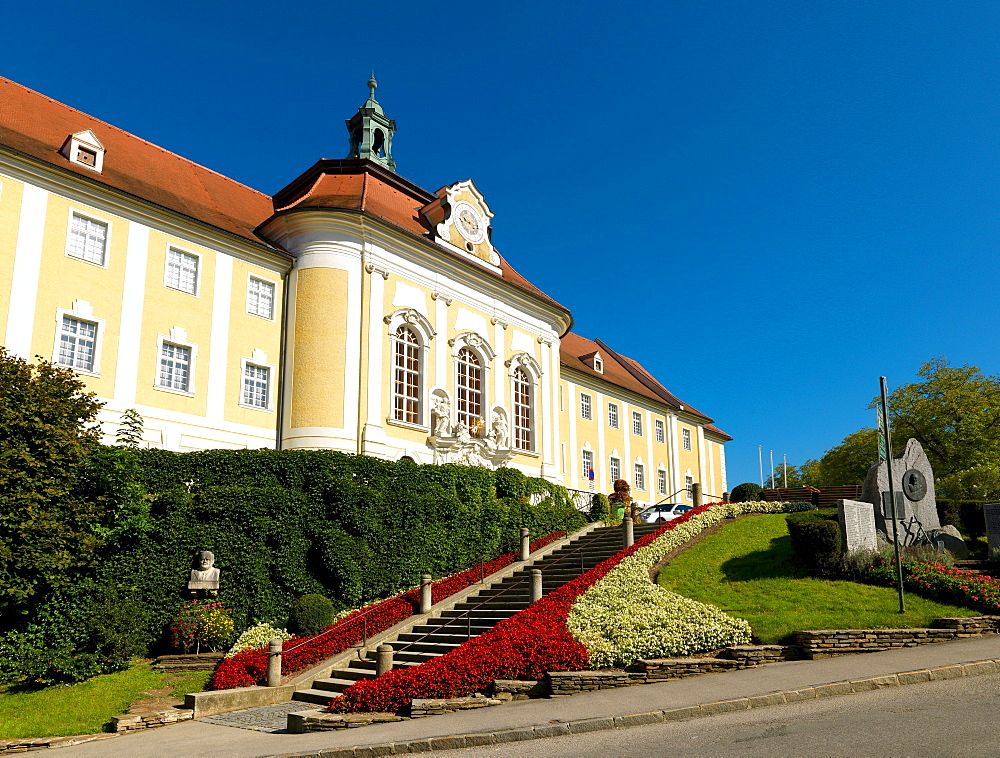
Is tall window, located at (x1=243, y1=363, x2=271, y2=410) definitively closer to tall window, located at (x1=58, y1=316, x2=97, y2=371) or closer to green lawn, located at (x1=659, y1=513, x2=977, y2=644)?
tall window, located at (x1=58, y1=316, x2=97, y2=371)

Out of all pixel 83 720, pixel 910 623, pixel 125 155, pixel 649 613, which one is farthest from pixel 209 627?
pixel 125 155

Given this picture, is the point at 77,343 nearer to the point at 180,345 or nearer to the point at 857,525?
the point at 180,345

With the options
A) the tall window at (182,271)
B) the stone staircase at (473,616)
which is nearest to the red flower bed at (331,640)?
the stone staircase at (473,616)

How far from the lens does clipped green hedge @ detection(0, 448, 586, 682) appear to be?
1778 centimetres

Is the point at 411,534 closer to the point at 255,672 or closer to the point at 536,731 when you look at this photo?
the point at 255,672

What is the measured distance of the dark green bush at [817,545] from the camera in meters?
18.8

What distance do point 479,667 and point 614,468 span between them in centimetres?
3319

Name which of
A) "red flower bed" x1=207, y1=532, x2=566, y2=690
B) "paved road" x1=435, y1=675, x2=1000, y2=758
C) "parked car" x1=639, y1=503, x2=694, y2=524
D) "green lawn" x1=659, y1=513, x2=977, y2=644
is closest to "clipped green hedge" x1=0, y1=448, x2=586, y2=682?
"red flower bed" x1=207, y1=532, x2=566, y2=690

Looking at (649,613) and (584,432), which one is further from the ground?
(584,432)

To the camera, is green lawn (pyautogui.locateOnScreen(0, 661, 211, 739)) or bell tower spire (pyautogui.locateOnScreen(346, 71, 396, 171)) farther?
bell tower spire (pyautogui.locateOnScreen(346, 71, 396, 171))

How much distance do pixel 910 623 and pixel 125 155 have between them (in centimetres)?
2720

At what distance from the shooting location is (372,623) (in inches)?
739

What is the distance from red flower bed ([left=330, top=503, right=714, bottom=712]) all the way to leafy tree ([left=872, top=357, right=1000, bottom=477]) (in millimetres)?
35726

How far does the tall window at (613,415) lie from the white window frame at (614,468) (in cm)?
190
